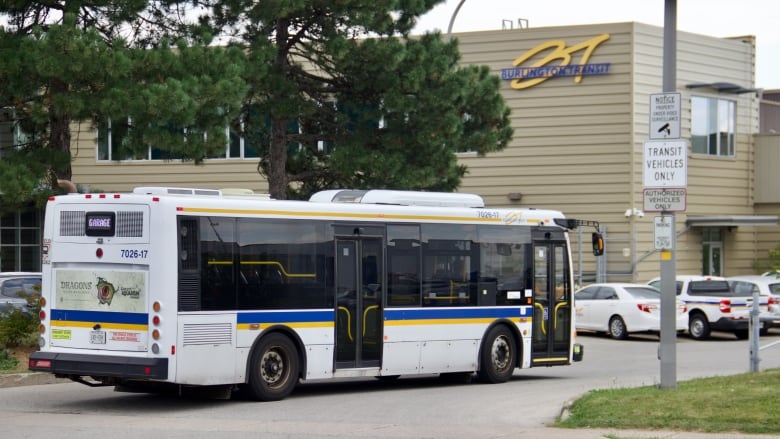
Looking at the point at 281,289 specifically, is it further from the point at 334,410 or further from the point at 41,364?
the point at 41,364

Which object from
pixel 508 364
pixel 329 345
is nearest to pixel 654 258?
pixel 508 364

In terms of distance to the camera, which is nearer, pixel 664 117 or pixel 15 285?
pixel 664 117

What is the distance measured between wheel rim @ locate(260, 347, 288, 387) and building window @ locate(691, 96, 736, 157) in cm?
2926

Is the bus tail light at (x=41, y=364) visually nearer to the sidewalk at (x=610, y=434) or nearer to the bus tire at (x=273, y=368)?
the bus tire at (x=273, y=368)

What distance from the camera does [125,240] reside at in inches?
602

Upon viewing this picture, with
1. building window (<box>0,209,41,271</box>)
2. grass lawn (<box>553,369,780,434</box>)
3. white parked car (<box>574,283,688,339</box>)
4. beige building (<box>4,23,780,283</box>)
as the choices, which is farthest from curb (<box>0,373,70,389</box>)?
building window (<box>0,209,41,271</box>)

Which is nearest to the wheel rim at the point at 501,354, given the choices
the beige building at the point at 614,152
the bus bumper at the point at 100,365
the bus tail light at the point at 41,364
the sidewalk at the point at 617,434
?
the sidewalk at the point at 617,434

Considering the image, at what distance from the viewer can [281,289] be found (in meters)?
16.4

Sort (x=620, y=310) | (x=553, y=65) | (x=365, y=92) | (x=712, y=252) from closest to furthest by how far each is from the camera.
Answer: (x=365, y=92), (x=620, y=310), (x=553, y=65), (x=712, y=252)

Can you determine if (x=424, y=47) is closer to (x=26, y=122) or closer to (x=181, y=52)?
(x=181, y=52)

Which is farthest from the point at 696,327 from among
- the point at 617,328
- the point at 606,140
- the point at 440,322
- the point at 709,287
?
the point at 440,322

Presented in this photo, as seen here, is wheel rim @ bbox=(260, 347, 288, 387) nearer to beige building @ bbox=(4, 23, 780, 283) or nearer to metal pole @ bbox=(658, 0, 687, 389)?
metal pole @ bbox=(658, 0, 687, 389)

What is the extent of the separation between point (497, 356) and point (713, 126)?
2651 centimetres

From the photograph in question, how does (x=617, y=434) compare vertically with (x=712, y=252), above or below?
below
